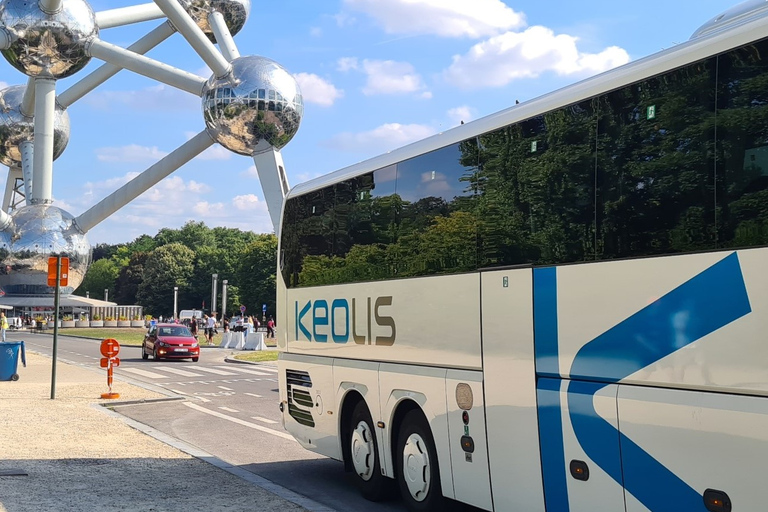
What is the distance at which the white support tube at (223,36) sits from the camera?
38.2 metres

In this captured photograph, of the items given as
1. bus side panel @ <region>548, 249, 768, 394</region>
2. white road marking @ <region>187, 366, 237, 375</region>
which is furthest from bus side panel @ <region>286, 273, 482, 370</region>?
white road marking @ <region>187, 366, 237, 375</region>

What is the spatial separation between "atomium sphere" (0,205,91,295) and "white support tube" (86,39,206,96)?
256 inches

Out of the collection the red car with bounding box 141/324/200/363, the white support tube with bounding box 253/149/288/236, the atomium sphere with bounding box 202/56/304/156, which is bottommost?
the red car with bounding box 141/324/200/363

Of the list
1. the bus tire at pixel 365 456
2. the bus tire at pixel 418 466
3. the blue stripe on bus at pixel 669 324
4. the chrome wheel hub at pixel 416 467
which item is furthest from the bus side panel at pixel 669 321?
the bus tire at pixel 365 456

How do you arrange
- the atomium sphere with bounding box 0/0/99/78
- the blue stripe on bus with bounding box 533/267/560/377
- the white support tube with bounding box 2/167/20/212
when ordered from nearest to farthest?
the blue stripe on bus with bounding box 533/267/560/377 < the atomium sphere with bounding box 0/0/99/78 < the white support tube with bounding box 2/167/20/212

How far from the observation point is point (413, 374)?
844 cm

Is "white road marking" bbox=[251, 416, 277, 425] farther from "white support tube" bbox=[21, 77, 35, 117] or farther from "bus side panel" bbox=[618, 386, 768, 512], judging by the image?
"white support tube" bbox=[21, 77, 35, 117]

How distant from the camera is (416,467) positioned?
8477mm

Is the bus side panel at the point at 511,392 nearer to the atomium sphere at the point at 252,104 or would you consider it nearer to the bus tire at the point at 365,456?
the bus tire at the point at 365,456

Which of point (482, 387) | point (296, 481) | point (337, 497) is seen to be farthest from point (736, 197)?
point (296, 481)

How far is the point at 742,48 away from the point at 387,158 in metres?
4.92

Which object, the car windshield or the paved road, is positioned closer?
the paved road

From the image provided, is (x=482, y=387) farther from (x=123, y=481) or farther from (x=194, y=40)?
(x=194, y=40)

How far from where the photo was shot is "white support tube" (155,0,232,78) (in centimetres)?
3391
